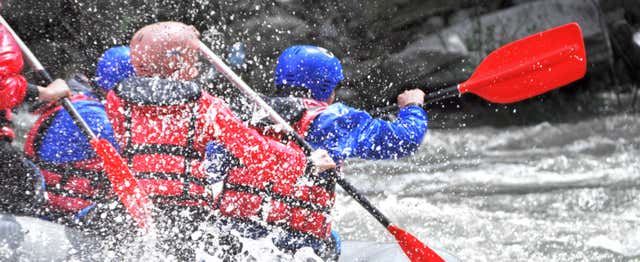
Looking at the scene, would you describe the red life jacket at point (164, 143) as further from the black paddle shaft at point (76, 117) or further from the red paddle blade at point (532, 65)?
the red paddle blade at point (532, 65)

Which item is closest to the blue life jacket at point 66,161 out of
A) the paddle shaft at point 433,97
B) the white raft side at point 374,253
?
the white raft side at point 374,253

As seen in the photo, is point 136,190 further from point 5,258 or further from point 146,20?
point 146,20

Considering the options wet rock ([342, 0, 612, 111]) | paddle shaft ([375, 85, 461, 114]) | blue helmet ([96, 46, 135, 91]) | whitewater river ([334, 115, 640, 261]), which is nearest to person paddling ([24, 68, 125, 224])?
blue helmet ([96, 46, 135, 91])

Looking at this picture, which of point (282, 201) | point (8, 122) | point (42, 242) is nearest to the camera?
point (42, 242)

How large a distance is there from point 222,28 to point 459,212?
308 cm

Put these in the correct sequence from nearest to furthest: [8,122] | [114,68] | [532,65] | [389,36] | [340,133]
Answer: [340,133]
[8,122]
[114,68]
[532,65]
[389,36]

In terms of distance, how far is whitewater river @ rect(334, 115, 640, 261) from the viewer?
192 inches

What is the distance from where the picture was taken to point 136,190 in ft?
8.90

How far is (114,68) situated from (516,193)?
3.65 meters

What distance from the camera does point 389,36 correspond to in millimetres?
8102

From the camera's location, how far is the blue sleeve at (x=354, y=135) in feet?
9.45

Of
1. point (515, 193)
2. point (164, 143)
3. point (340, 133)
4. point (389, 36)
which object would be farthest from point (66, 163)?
point (389, 36)

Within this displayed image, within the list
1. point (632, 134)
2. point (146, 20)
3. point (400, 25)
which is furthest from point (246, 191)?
point (632, 134)

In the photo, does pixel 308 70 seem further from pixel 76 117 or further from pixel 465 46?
pixel 465 46
